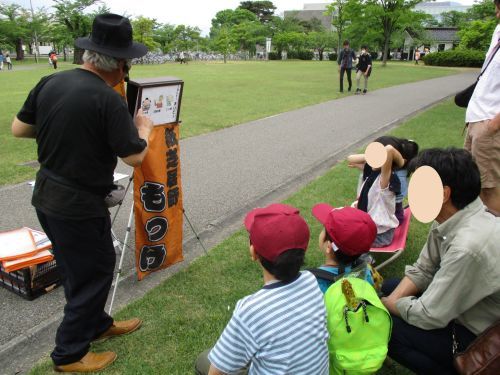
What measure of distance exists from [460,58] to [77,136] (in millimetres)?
41036

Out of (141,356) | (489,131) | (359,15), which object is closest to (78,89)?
(141,356)

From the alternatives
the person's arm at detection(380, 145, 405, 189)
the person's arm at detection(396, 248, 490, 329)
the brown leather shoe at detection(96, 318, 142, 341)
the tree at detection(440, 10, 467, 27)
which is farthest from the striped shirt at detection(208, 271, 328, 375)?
the tree at detection(440, 10, 467, 27)

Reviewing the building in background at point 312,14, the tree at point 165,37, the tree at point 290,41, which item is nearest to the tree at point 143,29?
the tree at point 165,37

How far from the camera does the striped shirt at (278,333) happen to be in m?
1.51

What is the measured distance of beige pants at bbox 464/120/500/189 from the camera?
323 centimetres

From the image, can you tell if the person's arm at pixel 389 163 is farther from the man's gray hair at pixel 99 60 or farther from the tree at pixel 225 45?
the tree at pixel 225 45

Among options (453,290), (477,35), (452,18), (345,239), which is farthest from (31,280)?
(452,18)

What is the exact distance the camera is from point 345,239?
6.77 feet

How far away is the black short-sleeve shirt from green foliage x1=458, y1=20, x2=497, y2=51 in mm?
41476

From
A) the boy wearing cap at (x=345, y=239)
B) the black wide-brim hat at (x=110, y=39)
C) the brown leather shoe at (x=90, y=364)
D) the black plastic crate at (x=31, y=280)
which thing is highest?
the black wide-brim hat at (x=110, y=39)

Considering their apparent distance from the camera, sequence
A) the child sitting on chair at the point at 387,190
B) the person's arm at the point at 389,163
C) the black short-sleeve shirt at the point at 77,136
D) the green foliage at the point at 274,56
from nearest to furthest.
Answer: the black short-sleeve shirt at the point at 77,136 → the person's arm at the point at 389,163 → the child sitting on chair at the point at 387,190 → the green foliage at the point at 274,56

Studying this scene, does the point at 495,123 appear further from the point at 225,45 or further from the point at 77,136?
the point at 225,45

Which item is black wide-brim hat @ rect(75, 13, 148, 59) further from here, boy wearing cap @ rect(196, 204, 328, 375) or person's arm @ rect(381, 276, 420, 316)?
person's arm @ rect(381, 276, 420, 316)

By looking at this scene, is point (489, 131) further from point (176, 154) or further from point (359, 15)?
point (359, 15)
